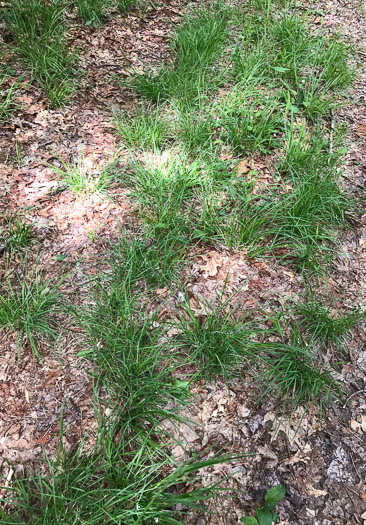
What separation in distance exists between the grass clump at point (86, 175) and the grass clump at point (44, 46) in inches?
28.3

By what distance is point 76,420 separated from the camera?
1839mm

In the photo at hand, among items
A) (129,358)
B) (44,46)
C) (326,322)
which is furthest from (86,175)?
(326,322)

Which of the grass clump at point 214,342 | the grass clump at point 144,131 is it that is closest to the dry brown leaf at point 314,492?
the grass clump at point 214,342

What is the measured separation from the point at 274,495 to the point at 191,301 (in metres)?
1.11

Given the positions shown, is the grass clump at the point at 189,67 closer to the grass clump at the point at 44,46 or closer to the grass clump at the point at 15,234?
the grass clump at the point at 44,46

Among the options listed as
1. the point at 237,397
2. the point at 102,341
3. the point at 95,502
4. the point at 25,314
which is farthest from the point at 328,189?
the point at 95,502

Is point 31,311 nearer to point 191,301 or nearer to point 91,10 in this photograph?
point 191,301

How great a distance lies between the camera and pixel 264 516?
1597 mm

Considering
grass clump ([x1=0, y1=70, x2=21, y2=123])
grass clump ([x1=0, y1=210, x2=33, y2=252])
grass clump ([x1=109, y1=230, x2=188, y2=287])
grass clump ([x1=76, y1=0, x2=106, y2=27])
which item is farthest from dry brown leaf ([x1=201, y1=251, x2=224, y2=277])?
grass clump ([x1=76, y1=0, x2=106, y2=27])

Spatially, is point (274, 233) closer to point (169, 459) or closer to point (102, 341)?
point (102, 341)

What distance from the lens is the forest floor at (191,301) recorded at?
A: 1.75 metres

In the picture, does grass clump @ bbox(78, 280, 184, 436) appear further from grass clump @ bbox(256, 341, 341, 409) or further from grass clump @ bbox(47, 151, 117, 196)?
grass clump @ bbox(47, 151, 117, 196)

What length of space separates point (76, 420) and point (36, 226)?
4.47 feet

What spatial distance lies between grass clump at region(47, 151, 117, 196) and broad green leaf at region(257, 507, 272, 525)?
7.25ft
